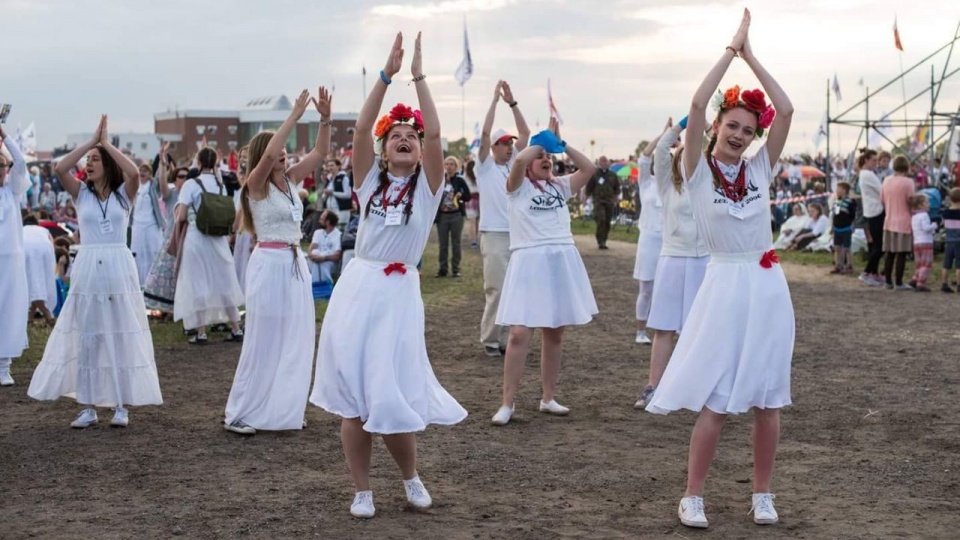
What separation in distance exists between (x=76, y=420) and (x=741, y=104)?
5.64 m

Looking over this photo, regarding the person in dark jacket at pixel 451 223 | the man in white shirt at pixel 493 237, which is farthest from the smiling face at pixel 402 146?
the person in dark jacket at pixel 451 223

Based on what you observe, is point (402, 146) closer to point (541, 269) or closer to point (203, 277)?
point (541, 269)

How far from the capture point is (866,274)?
19953 millimetres

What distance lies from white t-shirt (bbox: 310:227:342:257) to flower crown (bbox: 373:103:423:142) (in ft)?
37.1

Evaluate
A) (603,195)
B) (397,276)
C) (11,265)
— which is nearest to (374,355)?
(397,276)

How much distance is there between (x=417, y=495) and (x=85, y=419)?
3.61 m

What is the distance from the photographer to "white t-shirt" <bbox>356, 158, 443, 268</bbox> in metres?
6.09

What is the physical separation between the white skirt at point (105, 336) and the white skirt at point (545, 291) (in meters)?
2.83

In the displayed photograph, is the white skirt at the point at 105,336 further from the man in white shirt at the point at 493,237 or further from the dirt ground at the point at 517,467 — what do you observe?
the man in white shirt at the point at 493,237

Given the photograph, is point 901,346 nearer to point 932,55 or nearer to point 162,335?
point 162,335

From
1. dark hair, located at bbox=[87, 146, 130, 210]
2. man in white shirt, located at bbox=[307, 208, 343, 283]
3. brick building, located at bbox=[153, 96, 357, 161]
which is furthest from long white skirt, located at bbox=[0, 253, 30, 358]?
brick building, located at bbox=[153, 96, 357, 161]

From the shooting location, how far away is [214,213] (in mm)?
12422

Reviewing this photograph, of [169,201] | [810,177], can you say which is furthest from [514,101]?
[810,177]

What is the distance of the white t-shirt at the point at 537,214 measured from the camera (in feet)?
28.8
